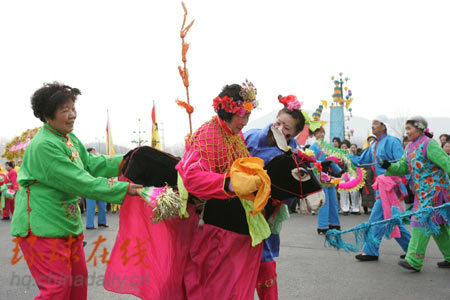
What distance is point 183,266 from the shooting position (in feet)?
9.55

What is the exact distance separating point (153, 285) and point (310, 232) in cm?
581

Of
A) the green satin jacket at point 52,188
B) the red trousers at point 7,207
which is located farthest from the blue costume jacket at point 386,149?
the red trousers at point 7,207

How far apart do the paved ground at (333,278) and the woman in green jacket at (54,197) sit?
1663mm

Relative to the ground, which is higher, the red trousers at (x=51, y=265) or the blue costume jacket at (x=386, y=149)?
the blue costume jacket at (x=386, y=149)

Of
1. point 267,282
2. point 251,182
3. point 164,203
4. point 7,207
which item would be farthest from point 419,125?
point 7,207

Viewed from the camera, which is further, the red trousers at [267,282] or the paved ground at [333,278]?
the paved ground at [333,278]

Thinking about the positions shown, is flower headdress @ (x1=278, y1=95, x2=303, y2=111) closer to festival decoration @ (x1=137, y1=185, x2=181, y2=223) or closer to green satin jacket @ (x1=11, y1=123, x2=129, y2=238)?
festival decoration @ (x1=137, y1=185, x2=181, y2=223)

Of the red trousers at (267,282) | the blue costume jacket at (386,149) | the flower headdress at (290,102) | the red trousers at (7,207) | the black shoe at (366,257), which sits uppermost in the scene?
the flower headdress at (290,102)

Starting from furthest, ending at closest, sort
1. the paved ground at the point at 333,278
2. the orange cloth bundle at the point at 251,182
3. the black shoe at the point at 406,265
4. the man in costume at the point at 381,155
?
1. the man in costume at the point at 381,155
2. the black shoe at the point at 406,265
3. the paved ground at the point at 333,278
4. the orange cloth bundle at the point at 251,182

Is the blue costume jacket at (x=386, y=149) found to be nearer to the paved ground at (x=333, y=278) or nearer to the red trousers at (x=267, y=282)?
the paved ground at (x=333, y=278)

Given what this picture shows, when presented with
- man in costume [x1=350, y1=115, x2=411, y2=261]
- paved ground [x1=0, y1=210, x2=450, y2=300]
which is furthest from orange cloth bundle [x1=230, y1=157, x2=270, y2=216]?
man in costume [x1=350, y1=115, x2=411, y2=261]

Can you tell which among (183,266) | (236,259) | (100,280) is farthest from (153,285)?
(100,280)

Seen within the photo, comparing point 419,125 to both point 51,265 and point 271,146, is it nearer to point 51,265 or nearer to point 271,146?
point 271,146

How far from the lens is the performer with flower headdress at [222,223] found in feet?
8.77
